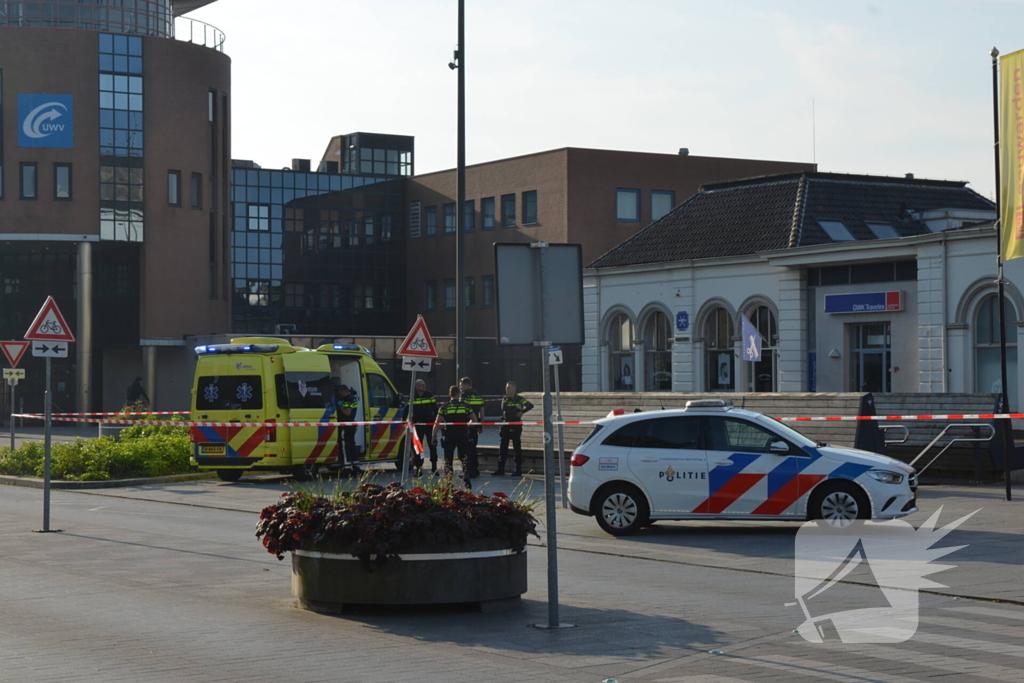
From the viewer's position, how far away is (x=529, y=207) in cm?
6397

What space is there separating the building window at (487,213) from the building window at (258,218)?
496 inches

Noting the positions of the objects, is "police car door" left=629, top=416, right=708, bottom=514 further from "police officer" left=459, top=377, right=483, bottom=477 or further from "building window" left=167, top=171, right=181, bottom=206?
"building window" left=167, top=171, right=181, bottom=206

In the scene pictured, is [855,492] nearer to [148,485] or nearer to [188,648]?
[188,648]

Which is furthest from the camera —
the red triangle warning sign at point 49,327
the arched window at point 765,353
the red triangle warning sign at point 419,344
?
the arched window at point 765,353

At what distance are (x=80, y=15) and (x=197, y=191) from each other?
317 inches

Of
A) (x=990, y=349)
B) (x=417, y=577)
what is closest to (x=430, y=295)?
(x=990, y=349)

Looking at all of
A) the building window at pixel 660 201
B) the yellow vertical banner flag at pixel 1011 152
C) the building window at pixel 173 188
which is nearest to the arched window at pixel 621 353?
the building window at pixel 660 201

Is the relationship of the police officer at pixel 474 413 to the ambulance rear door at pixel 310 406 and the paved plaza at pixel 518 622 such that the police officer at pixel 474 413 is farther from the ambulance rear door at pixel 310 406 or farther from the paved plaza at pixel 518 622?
the paved plaza at pixel 518 622

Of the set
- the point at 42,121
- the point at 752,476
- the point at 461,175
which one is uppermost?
the point at 42,121

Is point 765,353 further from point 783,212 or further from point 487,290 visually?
point 487,290

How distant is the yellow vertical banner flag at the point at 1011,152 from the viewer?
18484 mm

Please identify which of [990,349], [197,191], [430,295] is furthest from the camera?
[430,295]

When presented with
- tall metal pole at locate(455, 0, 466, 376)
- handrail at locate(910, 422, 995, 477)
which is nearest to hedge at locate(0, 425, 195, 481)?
tall metal pole at locate(455, 0, 466, 376)

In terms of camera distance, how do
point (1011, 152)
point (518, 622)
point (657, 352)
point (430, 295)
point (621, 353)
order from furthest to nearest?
point (430, 295) < point (621, 353) < point (657, 352) < point (1011, 152) < point (518, 622)
